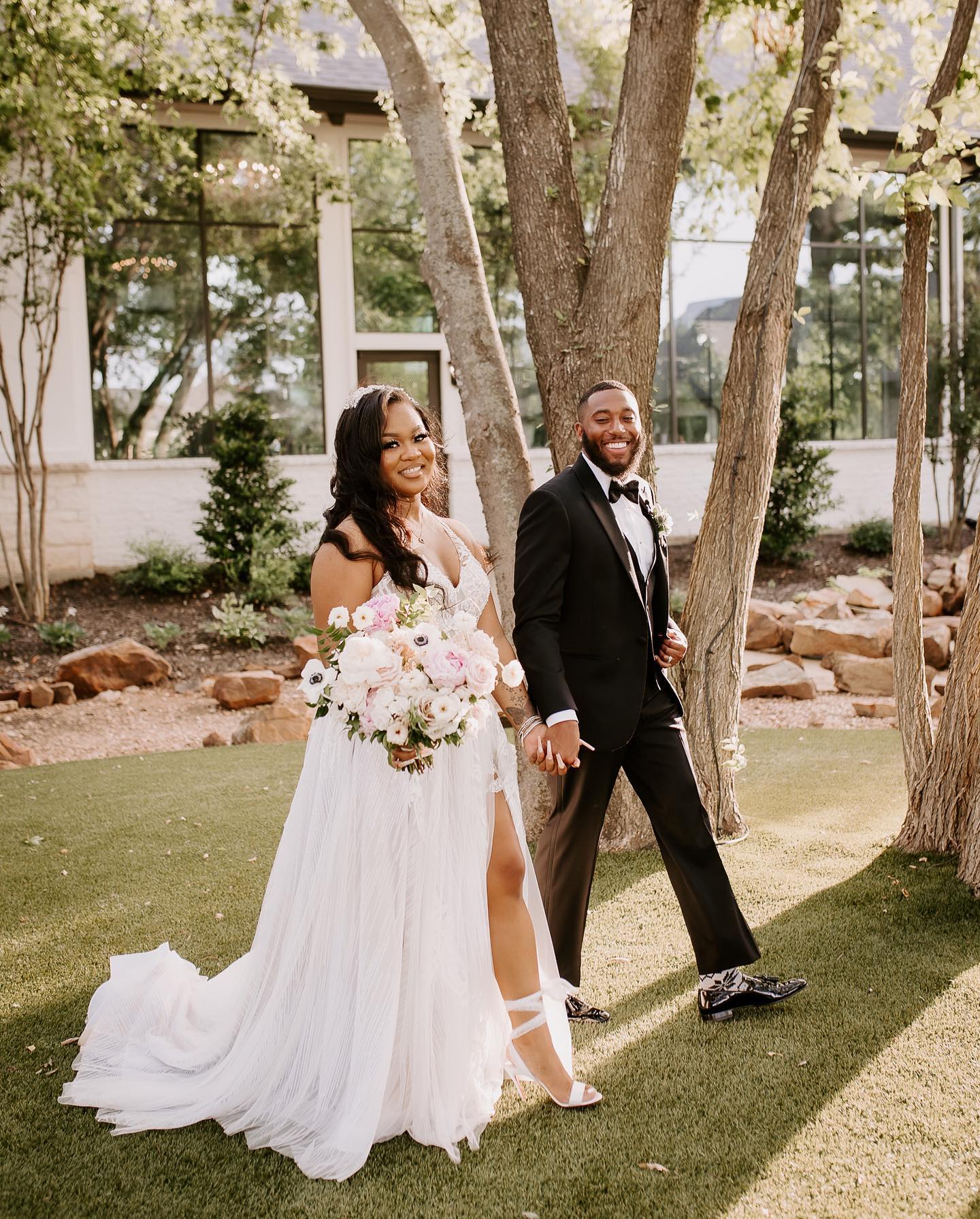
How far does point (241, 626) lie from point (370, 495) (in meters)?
8.20

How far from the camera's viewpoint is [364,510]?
3227 millimetres

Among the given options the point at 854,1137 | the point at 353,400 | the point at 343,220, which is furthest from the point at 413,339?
the point at 854,1137

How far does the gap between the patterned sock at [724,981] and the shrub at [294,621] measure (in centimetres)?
765

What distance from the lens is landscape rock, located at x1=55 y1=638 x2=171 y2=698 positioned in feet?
32.2

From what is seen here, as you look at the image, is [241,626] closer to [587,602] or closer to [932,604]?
[932,604]

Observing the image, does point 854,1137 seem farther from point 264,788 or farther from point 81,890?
point 264,788

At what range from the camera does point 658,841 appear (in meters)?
3.64

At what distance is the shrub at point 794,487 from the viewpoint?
14.6 meters

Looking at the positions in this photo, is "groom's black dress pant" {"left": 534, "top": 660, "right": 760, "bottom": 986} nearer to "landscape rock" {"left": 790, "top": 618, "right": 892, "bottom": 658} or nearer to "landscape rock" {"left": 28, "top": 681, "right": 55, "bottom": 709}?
"landscape rock" {"left": 28, "top": 681, "right": 55, "bottom": 709}

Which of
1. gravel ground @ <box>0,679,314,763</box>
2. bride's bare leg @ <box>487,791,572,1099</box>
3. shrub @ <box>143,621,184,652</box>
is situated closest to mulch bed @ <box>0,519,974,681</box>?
shrub @ <box>143,621,184,652</box>

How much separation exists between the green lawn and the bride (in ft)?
0.35

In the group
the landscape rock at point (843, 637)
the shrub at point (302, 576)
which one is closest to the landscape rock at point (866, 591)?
the landscape rock at point (843, 637)

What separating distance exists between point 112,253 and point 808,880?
12134 mm

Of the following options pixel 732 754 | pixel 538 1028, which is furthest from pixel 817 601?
pixel 538 1028
